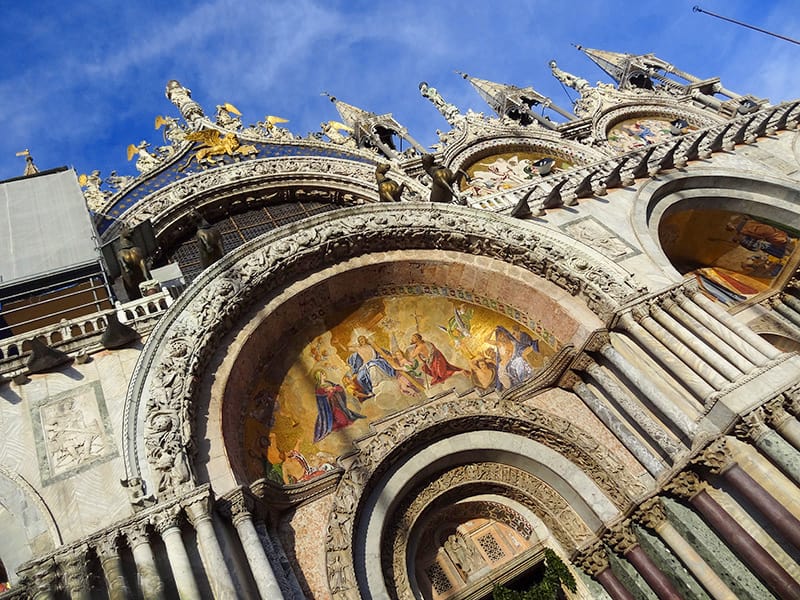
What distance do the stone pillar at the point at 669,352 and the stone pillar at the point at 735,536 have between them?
1.37 m

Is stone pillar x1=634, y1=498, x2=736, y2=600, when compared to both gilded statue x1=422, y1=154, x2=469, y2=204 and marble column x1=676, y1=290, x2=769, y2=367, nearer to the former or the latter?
marble column x1=676, y1=290, x2=769, y2=367

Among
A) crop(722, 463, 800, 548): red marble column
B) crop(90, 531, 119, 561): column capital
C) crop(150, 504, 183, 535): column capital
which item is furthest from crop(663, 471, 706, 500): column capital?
crop(90, 531, 119, 561): column capital

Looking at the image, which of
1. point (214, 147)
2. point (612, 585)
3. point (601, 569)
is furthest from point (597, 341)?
point (214, 147)

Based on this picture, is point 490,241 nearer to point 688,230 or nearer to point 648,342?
point 648,342

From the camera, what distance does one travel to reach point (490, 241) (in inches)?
439

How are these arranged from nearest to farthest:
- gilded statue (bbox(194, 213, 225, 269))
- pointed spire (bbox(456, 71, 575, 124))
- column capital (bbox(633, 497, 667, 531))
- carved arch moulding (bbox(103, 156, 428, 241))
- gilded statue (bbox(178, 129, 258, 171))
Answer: column capital (bbox(633, 497, 667, 531)) < gilded statue (bbox(194, 213, 225, 269)) < carved arch moulding (bbox(103, 156, 428, 241)) < gilded statue (bbox(178, 129, 258, 171)) < pointed spire (bbox(456, 71, 575, 124))

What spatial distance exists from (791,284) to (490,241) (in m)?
9.22

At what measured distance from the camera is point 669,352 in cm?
930

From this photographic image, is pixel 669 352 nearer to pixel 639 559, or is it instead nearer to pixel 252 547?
pixel 639 559

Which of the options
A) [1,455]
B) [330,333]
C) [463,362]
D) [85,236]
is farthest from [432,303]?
[85,236]

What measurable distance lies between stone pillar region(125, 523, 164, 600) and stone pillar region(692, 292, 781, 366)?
30.0 ft

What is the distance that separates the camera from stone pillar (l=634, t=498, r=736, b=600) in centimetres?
764

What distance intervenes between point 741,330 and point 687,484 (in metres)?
3.01

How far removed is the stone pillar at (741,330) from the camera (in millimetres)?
8906
